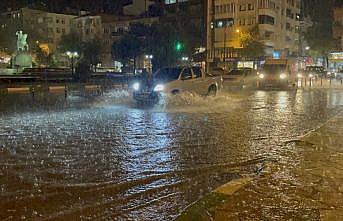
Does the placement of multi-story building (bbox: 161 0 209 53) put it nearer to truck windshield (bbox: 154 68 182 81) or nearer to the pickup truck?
the pickup truck

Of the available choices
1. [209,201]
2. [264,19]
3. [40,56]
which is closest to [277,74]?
[209,201]

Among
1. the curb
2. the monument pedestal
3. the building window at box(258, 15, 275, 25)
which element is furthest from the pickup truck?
the building window at box(258, 15, 275, 25)

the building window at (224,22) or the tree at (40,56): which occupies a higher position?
the building window at (224,22)

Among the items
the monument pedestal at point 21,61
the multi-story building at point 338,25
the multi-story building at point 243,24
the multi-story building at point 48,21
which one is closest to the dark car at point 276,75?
the multi-story building at point 243,24

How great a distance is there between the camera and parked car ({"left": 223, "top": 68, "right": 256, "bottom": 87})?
1597 inches

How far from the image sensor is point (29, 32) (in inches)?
3292

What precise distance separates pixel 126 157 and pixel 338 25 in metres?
84.3

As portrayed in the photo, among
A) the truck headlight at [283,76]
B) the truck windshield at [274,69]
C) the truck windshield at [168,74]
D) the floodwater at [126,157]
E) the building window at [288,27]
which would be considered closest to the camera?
the floodwater at [126,157]

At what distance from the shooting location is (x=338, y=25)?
84000 millimetres

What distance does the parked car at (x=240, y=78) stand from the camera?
40.6 metres

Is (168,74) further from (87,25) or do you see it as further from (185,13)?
(87,25)

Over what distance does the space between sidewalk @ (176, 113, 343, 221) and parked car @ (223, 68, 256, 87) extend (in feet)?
105

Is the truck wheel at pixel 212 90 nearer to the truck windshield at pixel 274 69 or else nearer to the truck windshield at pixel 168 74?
the truck windshield at pixel 168 74

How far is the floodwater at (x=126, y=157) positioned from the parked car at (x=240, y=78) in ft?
79.6
